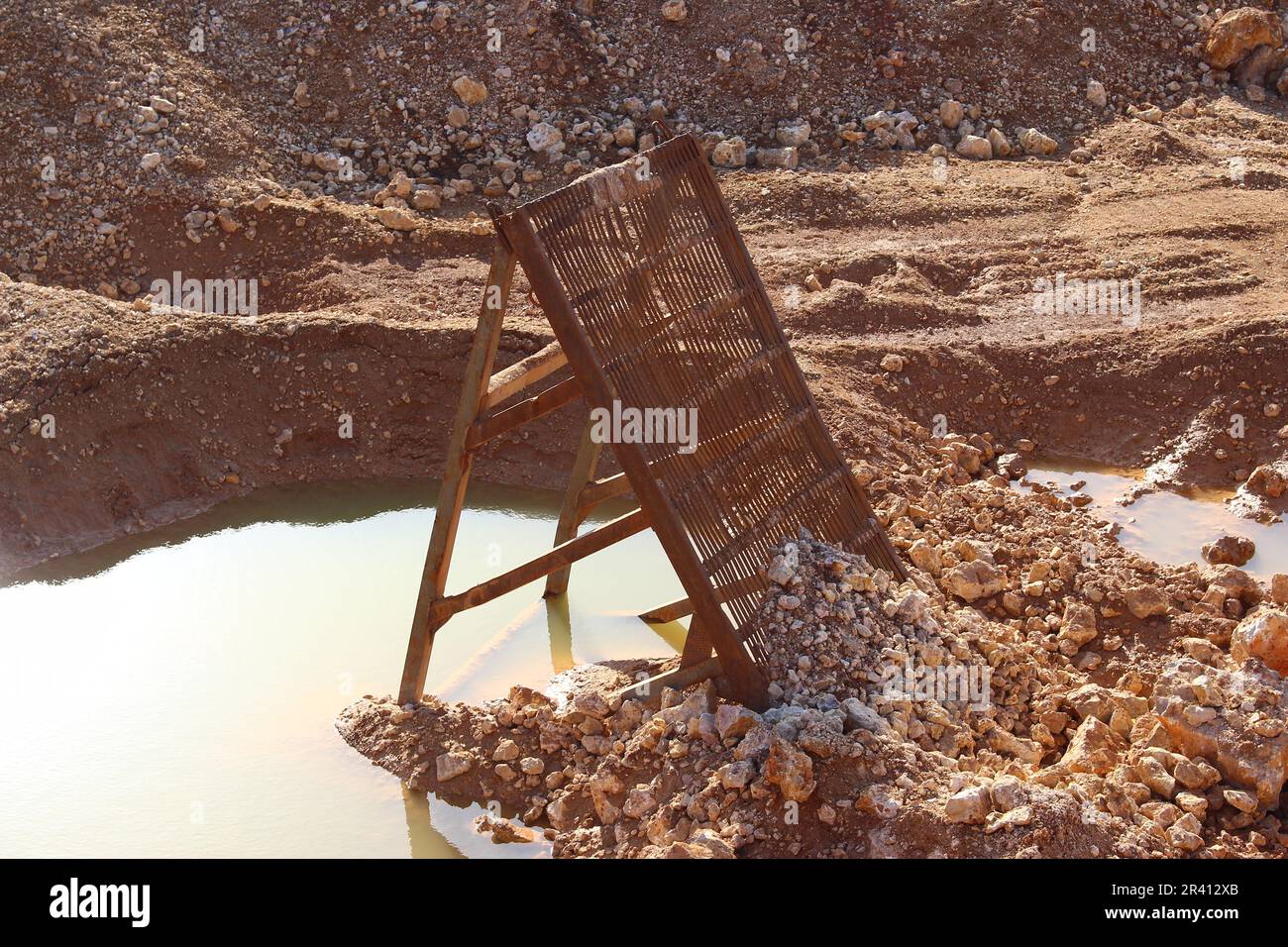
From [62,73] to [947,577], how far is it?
9.62 meters

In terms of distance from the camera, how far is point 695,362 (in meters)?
5.74

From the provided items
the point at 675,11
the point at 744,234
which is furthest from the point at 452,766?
the point at 675,11

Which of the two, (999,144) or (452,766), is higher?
(999,144)

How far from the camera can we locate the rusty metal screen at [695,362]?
531cm

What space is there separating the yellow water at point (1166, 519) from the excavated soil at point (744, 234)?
0.19 meters

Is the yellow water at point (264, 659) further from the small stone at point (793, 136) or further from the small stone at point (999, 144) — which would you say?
the small stone at point (999, 144)

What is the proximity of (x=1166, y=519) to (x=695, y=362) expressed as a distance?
381cm

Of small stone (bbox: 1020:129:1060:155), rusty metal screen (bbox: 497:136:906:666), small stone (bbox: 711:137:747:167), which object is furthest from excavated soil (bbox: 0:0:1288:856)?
rusty metal screen (bbox: 497:136:906:666)

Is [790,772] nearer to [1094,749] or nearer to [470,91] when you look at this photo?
[1094,749]

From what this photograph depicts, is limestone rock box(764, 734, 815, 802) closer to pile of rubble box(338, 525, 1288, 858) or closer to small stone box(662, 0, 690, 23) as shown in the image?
pile of rubble box(338, 525, 1288, 858)

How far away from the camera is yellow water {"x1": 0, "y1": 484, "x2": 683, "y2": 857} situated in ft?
19.2

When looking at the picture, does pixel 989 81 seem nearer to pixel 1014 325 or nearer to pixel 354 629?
pixel 1014 325

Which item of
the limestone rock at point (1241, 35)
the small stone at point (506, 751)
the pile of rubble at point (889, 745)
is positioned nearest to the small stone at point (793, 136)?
the limestone rock at point (1241, 35)

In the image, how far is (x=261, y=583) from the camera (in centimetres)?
772
